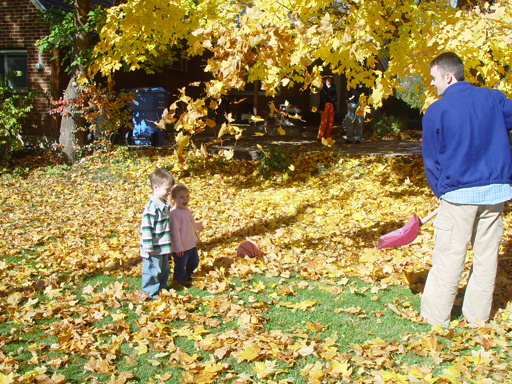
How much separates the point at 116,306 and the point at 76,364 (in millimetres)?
923

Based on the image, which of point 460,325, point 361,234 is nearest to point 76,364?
point 460,325

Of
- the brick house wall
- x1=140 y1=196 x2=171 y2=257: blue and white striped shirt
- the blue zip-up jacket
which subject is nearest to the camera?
the blue zip-up jacket

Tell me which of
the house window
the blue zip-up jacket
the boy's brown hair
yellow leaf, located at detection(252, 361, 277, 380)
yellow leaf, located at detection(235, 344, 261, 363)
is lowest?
yellow leaf, located at detection(252, 361, 277, 380)

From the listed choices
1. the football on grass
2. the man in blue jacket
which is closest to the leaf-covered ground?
the football on grass

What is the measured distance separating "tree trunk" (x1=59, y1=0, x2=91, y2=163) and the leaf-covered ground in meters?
2.96

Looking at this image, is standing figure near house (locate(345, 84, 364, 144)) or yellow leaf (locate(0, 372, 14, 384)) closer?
yellow leaf (locate(0, 372, 14, 384))

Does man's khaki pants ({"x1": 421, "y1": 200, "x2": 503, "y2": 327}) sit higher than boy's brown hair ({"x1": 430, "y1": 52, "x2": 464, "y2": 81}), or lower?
lower

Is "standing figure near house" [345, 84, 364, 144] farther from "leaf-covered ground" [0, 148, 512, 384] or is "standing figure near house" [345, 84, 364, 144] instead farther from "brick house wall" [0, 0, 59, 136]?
"brick house wall" [0, 0, 59, 136]

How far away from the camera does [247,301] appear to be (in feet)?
13.1

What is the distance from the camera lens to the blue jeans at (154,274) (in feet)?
13.1

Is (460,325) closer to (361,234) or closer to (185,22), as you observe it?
(361,234)

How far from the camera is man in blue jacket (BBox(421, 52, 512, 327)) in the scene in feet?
10.2

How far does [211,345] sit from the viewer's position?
3201mm

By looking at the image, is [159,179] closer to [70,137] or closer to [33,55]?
[70,137]
